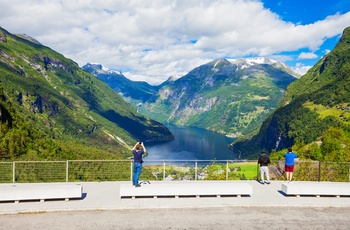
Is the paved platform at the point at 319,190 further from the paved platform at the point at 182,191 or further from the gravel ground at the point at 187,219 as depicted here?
the paved platform at the point at 182,191

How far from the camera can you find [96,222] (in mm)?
17062

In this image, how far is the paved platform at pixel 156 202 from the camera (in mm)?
19172

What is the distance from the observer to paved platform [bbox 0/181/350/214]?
755 inches

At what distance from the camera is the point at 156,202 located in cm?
2067

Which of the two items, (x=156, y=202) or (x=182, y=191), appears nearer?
(x=156, y=202)

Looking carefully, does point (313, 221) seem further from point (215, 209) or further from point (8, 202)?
point (8, 202)

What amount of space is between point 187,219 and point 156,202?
3421 millimetres

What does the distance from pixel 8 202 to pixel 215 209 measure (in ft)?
41.4

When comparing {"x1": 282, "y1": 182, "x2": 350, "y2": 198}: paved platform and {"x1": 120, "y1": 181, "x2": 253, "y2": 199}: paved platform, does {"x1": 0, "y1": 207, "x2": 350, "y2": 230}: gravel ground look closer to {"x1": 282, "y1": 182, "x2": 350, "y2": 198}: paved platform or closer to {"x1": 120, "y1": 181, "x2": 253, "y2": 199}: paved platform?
{"x1": 120, "y1": 181, "x2": 253, "y2": 199}: paved platform

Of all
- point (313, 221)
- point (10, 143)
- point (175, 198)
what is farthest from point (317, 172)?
point (10, 143)

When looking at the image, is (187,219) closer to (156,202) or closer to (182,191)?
(156,202)

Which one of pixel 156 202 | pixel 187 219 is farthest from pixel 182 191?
pixel 187 219

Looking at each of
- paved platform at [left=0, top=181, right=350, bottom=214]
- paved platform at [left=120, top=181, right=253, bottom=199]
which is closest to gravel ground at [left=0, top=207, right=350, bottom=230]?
paved platform at [left=0, top=181, right=350, bottom=214]

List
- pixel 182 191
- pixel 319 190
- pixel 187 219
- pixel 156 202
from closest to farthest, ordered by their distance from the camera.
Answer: pixel 187 219, pixel 156 202, pixel 182 191, pixel 319 190
